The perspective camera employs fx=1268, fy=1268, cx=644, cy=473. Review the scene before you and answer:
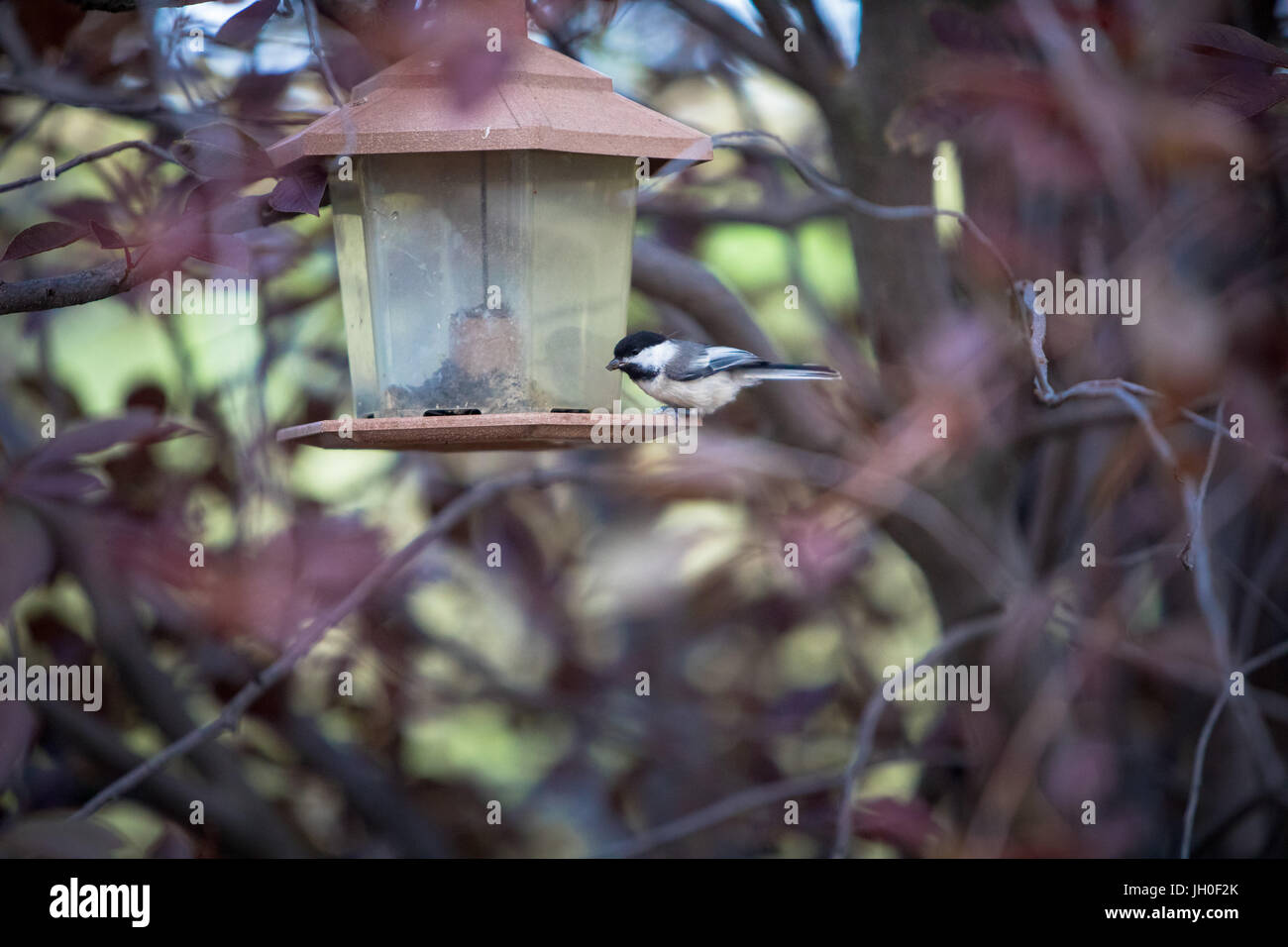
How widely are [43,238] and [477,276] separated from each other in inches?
21.7

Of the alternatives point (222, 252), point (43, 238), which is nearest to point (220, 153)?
point (222, 252)

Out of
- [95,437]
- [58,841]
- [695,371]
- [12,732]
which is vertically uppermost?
[695,371]

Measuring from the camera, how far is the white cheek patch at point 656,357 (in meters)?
1.89

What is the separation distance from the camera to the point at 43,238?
1.49 m

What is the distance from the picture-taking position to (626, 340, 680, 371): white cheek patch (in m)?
1.89

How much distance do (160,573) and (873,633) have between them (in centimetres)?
190

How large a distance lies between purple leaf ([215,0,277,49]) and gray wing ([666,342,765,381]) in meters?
0.76

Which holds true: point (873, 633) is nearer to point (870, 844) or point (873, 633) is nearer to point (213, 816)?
point (870, 844)

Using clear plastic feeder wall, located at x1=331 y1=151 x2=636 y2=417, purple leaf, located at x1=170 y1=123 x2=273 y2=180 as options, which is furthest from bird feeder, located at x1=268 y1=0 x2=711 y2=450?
purple leaf, located at x1=170 y1=123 x2=273 y2=180

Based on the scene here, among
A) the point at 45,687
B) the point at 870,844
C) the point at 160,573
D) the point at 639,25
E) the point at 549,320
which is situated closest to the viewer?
the point at 549,320

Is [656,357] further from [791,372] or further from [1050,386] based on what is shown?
[1050,386]

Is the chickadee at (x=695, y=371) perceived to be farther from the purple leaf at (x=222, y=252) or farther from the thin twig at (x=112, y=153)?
the thin twig at (x=112, y=153)

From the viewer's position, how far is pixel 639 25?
10.4 feet
